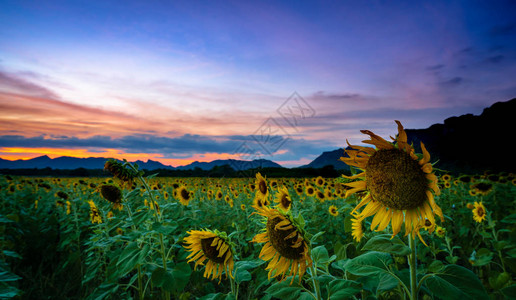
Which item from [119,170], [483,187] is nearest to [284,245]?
[119,170]

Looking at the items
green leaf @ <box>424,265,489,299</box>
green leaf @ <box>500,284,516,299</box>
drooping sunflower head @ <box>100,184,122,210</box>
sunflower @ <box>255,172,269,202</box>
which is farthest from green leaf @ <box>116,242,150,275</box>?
sunflower @ <box>255,172,269,202</box>

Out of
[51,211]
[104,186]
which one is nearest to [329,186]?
[104,186]

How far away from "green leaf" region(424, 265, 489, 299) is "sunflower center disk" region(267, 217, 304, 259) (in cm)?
71

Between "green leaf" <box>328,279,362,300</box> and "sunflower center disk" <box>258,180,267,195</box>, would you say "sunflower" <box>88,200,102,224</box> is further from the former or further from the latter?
"green leaf" <box>328,279,362,300</box>

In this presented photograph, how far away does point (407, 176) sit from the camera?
1.35 m

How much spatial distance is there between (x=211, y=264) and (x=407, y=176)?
176cm

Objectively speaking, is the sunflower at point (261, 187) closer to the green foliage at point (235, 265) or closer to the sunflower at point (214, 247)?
the green foliage at point (235, 265)

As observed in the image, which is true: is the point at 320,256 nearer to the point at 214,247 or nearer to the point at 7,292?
the point at 214,247

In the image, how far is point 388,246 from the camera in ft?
4.42

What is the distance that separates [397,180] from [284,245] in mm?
801

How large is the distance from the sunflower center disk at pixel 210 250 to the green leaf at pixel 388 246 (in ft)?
4.22

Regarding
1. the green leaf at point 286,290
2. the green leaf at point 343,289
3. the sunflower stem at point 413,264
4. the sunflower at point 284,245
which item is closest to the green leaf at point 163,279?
the sunflower at point 284,245

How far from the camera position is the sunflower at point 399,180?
1.36 m

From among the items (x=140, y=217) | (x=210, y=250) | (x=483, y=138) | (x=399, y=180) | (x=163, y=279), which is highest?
(x=483, y=138)
